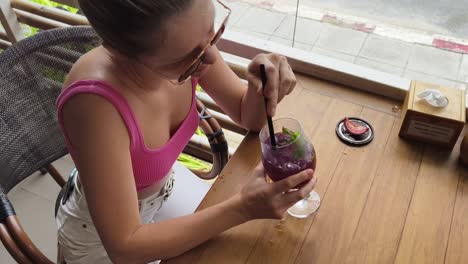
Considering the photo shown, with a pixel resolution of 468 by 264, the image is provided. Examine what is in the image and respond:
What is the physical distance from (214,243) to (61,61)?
79 centimetres

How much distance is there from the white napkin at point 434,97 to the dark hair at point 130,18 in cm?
68

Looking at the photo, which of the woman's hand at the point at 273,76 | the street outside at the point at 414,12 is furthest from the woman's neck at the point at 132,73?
the street outside at the point at 414,12

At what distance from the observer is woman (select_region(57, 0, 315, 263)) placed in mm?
706

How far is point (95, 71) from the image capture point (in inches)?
32.5

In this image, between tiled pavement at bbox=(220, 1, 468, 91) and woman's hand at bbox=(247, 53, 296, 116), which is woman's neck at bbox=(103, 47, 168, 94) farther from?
tiled pavement at bbox=(220, 1, 468, 91)

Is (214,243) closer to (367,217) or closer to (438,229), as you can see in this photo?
(367,217)

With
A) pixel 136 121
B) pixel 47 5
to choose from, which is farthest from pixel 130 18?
pixel 47 5

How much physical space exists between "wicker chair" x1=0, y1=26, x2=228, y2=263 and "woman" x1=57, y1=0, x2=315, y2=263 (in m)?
0.36

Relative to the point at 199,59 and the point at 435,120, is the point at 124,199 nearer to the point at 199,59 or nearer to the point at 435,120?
the point at 199,59

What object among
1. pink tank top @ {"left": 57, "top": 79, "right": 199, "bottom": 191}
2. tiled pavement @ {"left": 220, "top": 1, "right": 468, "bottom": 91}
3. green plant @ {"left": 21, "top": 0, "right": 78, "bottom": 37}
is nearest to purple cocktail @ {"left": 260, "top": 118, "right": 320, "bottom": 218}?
pink tank top @ {"left": 57, "top": 79, "right": 199, "bottom": 191}

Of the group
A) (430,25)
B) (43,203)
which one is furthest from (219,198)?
(43,203)

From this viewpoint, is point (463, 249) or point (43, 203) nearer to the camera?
point (463, 249)

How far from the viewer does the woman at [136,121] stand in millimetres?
706

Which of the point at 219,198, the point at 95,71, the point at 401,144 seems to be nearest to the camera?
the point at 95,71
